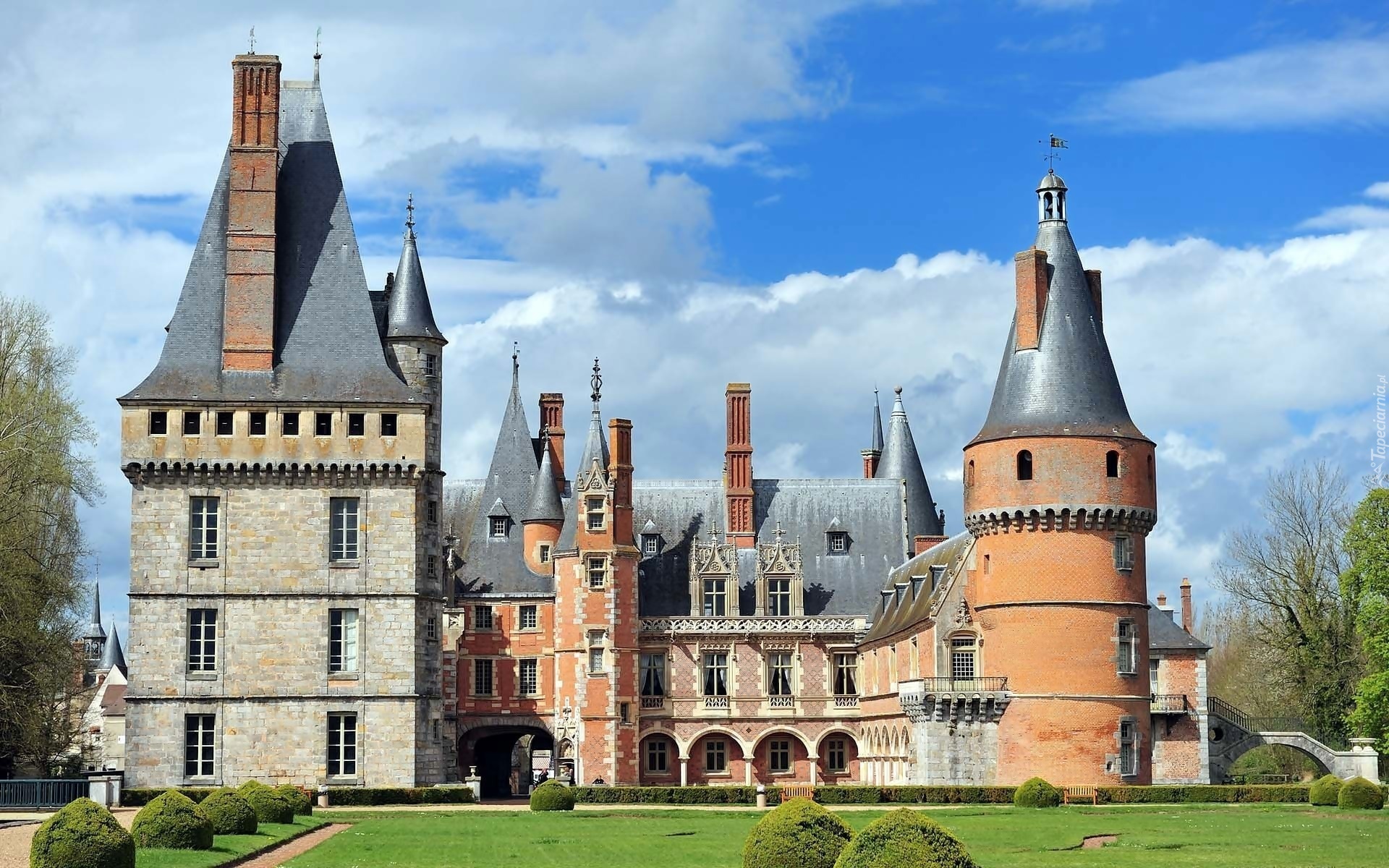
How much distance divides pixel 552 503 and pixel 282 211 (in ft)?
63.0

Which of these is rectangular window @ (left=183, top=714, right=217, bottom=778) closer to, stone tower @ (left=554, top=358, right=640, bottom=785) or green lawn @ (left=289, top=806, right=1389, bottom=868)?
green lawn @ (left=289, top=806, right=1389, bottom=868)

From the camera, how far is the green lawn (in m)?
28.6

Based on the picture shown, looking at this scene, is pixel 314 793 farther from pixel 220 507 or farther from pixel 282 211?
pixel 282 211

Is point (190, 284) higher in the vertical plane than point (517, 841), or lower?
higher

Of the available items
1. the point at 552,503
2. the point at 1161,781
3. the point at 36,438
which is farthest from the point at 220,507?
the point at 1161,781

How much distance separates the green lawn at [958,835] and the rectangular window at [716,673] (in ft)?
66.1

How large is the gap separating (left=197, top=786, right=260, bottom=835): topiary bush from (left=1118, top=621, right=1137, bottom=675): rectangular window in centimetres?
2806

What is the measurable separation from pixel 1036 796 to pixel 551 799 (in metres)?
12.6

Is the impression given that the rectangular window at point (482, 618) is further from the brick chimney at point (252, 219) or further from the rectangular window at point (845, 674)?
the brick chimney at point (252, 219)

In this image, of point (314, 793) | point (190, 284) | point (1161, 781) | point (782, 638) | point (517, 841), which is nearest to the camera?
point (517, 841)

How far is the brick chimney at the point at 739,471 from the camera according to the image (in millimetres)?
69312

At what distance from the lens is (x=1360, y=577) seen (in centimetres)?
5919

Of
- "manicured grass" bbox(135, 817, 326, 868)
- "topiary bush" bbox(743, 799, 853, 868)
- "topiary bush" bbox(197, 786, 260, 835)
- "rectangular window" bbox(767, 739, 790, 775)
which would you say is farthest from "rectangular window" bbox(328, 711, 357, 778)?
"topiary bush" bbox(743, 799, 853, 868)

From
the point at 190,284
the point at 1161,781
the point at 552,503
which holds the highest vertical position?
the point at 190,284
